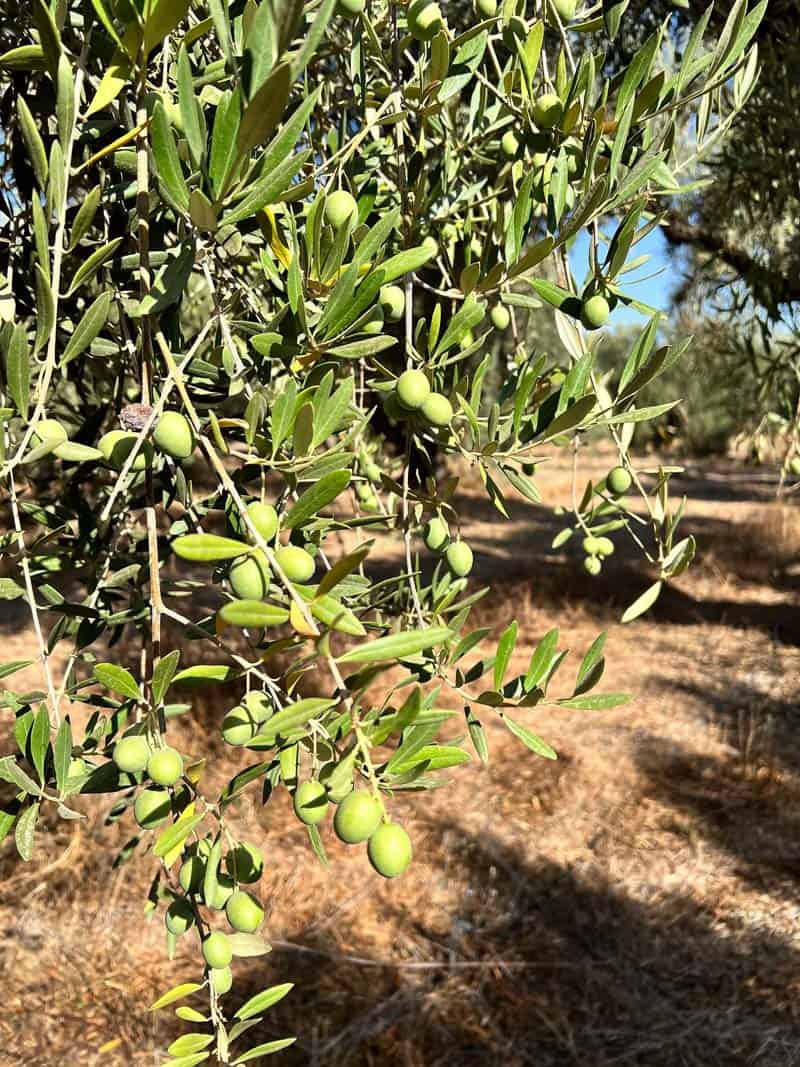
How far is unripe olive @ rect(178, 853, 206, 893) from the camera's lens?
0.61 meters

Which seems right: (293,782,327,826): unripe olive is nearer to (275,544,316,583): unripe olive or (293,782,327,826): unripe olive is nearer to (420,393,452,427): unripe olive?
(275,544,316,583): unripe olive

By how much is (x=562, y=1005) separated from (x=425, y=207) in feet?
6.61

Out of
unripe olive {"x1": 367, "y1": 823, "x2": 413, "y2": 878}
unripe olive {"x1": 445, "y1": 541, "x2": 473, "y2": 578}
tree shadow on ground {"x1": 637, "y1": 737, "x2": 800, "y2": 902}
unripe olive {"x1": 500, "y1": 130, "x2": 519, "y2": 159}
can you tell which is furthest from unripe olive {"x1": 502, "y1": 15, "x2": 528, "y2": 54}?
tree shadow on ground {"x1": 637, "y1": 737, "x2": 800, "y2": 902}

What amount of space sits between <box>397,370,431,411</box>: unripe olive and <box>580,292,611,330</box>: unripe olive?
0.16m

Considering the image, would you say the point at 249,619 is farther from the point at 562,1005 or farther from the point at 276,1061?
the point at 562,1005

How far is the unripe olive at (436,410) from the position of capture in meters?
0.64

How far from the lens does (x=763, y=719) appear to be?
3.81m

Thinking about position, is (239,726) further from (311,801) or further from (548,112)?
(548,112)

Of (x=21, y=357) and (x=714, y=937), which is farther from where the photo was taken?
(x=714, y=937)

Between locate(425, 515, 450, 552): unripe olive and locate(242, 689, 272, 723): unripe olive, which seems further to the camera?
locate(425, 515, 450, 552): unripe olive

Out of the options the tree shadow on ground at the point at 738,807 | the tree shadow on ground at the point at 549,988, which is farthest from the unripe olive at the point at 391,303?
the tree shadow on ground at the point at 738,807

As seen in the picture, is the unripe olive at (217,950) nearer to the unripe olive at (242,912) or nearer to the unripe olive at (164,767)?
the unripe olive at (242,912)

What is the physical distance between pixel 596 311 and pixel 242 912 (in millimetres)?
533

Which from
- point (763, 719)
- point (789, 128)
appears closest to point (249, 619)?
point (789, 128)
